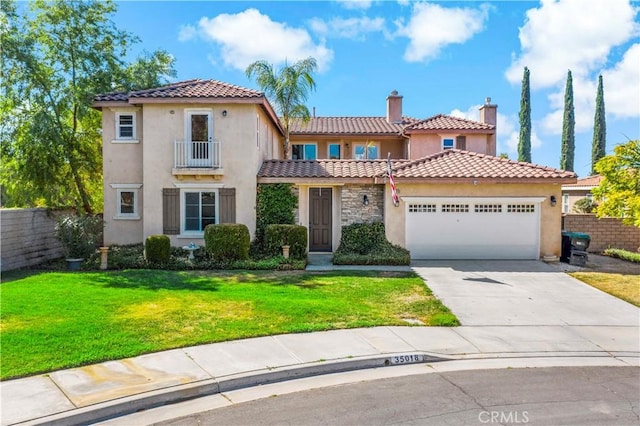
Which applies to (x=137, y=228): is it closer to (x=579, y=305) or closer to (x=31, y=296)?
(x=31, y=296)

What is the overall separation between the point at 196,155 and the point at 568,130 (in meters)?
40.0

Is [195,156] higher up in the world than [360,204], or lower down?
higher up

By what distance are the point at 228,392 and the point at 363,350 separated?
2.36m

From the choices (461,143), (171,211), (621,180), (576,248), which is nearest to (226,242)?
(171,211)

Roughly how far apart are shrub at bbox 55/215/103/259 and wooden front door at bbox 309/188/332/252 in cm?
776

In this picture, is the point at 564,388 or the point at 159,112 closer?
the point at 564,388

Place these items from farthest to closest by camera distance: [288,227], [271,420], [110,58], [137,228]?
[110,58] < [137,228] < [288,227] < [271,420]

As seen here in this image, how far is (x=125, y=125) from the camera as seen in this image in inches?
741

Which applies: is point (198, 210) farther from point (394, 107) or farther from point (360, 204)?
point (394, 107)

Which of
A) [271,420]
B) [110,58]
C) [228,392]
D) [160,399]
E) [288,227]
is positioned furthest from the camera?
[110,58]

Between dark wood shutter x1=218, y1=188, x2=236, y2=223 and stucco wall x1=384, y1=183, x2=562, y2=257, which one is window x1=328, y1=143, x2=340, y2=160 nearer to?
stucco wall x1=384, y1=183, x2=562, y2=257

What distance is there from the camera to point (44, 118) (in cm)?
1911

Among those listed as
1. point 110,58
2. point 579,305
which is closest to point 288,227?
point 579,305

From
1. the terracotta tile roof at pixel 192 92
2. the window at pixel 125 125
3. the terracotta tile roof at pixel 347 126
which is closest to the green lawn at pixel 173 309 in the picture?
the window at pixel 125 125
